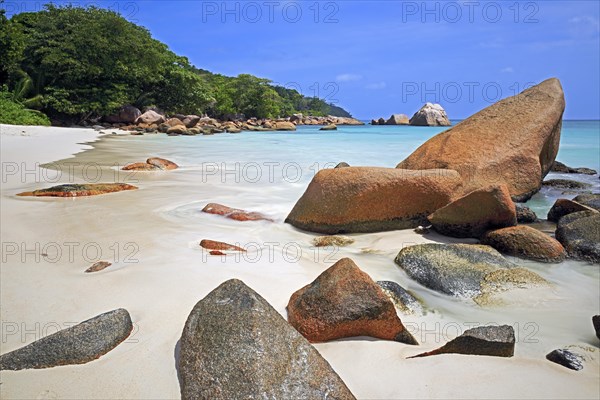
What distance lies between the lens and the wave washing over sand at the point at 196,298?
1.78 meters

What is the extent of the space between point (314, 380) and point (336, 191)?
2666 mm

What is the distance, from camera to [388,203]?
4172mm

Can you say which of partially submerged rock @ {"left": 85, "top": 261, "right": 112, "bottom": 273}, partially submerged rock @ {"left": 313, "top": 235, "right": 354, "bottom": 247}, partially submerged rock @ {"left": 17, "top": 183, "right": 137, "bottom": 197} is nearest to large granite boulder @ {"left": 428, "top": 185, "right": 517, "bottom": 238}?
partially submerged rock @ {"left": 313, "top": 235, "right": 354, "bottom": 247}

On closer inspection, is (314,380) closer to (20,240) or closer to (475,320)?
(475,320)

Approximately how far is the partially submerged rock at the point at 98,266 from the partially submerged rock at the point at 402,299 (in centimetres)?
187

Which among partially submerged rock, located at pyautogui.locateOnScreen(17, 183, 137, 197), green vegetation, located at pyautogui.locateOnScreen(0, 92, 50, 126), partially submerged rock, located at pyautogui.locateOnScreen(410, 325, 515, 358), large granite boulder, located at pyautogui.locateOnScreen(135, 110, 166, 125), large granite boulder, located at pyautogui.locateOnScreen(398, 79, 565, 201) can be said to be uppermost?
large granite boulder, located at pyautogui.locateOnScreen(135, 110, 166, 125)

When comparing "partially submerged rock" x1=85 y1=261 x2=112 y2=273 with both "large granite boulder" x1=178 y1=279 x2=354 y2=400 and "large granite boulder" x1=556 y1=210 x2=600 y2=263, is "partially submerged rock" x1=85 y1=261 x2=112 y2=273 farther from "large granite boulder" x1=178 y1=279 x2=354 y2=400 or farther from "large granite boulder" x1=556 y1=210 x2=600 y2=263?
"large granite boulder" x1=556 y1=210 x2=600 y2=263

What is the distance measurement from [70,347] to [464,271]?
96.4 inches

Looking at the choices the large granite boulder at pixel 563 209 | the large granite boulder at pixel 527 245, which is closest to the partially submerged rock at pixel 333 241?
the large granite boulder at pixel 527 245

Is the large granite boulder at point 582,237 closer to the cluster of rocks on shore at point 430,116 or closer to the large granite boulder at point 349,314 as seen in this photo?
the large granite boulder at point 349,314

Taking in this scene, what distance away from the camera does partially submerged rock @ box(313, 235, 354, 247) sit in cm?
373

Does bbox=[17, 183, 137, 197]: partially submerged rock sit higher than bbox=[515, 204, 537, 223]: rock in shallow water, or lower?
higher

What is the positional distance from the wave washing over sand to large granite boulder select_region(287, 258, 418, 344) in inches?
2.5

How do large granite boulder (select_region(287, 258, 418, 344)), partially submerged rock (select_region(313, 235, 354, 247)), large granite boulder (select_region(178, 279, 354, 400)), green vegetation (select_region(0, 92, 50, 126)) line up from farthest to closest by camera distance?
green vegetation (select_region(0, 92, 50, 126))
partially submerged rock (select_region(313, 235, 354, 247))
large granite boulder (select_region(287, 258, 418, 344))
large granite boulder (select_region(178, 279, 354, 400))
